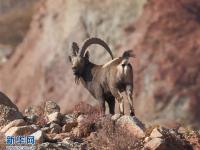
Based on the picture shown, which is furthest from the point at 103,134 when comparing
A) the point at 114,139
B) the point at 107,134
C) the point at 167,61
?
the point at 167,61

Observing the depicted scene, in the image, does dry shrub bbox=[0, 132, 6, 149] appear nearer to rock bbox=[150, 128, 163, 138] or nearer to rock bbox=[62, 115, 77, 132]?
rock bbox=[62, 115, 77, 132]

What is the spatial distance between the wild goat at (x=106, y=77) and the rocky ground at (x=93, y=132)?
0.84 m

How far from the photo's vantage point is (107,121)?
58.0 ft

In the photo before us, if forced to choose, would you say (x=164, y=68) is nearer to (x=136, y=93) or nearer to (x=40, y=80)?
(x=136, y=93)

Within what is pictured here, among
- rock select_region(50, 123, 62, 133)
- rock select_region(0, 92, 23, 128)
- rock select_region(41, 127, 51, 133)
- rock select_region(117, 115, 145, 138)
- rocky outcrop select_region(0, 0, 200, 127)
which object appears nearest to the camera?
rock select_region(117, 115, 145, 138)

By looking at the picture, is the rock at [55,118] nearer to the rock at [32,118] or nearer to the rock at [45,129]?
the rock at [32,118]

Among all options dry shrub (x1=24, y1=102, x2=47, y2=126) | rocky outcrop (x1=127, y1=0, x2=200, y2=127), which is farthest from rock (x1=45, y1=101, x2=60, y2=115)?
rocky outcrop (x1=127, y1=0, x2=200, y2=127)

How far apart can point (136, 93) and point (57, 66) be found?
10440 millimetres

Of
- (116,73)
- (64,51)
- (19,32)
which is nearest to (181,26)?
(64,51)

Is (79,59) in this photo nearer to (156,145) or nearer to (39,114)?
(39,114)

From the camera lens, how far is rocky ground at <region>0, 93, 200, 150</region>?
54.5 feet

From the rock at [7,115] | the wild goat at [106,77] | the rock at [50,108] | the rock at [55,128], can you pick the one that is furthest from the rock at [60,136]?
the rock at [50,108]

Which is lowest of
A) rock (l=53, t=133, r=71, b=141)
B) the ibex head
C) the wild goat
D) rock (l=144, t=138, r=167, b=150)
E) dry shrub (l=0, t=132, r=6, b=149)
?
rock (l=144, t=138, r=167, b=150)

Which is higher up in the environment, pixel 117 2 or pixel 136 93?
pixel 117 2
